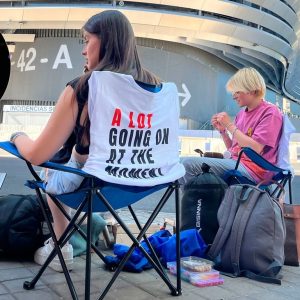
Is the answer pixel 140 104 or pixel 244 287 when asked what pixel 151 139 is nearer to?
pixel 140 104

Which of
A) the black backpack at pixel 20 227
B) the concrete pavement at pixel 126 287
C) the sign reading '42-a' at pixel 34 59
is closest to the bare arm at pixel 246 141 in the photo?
the concrete pavement at pixel 126 287

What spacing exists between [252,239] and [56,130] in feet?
5.11

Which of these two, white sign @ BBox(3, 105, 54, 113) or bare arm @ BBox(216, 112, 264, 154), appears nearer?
bare arm @ BBox(216, 112, 264, 154)

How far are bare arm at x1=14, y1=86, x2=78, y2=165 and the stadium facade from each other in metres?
24.0

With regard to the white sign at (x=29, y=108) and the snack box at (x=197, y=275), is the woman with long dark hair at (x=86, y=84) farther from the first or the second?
the white sign at (x=29, y=108)

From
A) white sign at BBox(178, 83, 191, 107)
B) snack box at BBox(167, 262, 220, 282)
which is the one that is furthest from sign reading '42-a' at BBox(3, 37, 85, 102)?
snack box at BBox(167, 262, 220, 282)

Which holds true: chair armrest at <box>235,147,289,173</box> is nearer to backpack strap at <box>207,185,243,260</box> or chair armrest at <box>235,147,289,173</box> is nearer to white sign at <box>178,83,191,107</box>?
backpack strap at <box>207,185,243,260</box>

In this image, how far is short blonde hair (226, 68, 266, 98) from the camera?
3466 millimetres

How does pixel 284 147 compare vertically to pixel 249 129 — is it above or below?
below

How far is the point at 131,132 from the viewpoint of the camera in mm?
2143

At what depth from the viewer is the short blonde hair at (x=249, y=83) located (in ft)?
11.4

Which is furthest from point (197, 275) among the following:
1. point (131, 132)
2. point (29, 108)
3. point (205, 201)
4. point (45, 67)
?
point (45, 67)

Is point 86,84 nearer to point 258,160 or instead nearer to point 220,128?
point 258,160

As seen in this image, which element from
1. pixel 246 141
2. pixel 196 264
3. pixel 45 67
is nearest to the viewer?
pixel 196 264
